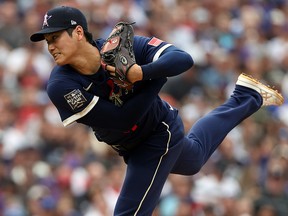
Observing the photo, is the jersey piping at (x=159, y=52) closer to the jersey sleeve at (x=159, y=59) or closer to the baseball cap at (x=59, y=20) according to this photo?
the jersey sleeve at (x=159, y=59)

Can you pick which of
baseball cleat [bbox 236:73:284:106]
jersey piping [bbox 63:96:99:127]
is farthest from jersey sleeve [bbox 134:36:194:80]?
baseball cleat [bbox 236:73:284:106]

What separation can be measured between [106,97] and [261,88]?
5.08 feet

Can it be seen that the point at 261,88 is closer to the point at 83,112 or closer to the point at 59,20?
the point at 83,112

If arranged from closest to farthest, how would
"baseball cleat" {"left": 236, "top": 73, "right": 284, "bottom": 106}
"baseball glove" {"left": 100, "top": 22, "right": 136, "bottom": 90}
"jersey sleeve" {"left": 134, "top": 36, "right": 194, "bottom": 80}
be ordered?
"baseball glove" {"left": 100, "top": 22, "right": 136, "bottom": 90}
"jersey sleeve" {"left": 134, "top": 36, "right": 194, "bottom": 80}
"baseball cleat" {"left": 236, "top": 73, "right": 284, "bottom": 106}

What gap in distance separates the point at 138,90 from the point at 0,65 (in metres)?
6.40

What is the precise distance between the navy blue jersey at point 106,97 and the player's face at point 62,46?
0.15 meters

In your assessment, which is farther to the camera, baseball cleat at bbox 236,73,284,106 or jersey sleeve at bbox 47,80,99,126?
baseball cleat at bbox 236,73,284,106

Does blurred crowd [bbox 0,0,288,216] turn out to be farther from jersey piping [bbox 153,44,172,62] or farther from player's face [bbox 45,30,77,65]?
player's face [bbox 45,30,77,65]

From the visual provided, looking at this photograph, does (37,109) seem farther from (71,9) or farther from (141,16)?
(71,9)

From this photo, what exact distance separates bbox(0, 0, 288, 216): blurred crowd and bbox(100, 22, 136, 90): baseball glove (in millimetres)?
4076

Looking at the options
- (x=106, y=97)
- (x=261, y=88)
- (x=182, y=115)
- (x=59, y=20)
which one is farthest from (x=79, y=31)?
(x=182, y=115)

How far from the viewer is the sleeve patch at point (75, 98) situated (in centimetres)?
A: 625

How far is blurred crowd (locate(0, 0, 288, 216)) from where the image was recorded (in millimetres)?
10352

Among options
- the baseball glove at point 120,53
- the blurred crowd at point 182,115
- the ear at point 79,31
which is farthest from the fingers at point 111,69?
the blurred crowd at point 182,115
